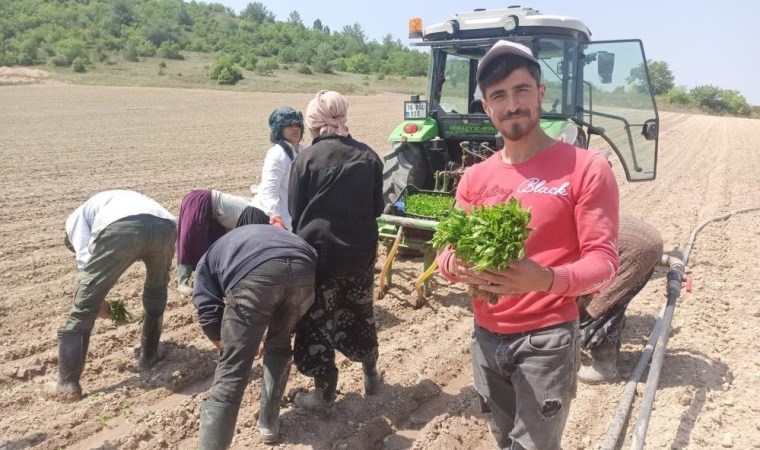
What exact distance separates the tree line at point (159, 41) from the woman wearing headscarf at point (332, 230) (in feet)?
123

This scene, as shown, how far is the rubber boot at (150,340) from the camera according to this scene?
4.01 meters

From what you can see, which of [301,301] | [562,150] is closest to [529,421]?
[562,150]

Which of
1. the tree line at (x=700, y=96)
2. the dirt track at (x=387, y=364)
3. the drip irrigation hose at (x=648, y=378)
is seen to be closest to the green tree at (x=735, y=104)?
the tree line at (x=700, y=96)

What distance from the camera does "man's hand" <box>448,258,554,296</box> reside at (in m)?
1.81

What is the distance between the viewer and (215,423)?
9.35 ft

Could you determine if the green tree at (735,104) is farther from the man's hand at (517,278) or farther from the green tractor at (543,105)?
the man's hand at (517,278)

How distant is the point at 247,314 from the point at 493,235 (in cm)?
146

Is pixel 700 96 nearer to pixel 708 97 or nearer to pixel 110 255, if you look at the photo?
pixel 708 97

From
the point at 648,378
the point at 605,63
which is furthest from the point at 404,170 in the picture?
the point at 648,378

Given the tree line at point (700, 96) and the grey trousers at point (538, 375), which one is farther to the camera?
the tree line at point (700, 96)

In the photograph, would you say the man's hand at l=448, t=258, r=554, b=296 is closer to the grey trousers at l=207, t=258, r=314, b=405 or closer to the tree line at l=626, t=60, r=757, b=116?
the grey trousers at l=207, t=258, r=314, b=405

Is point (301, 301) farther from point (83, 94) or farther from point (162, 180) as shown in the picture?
point (83, 94)

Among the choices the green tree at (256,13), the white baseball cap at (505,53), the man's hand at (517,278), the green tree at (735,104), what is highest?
the green tree at (256,13)

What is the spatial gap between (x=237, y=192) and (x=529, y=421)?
8.12 metres
